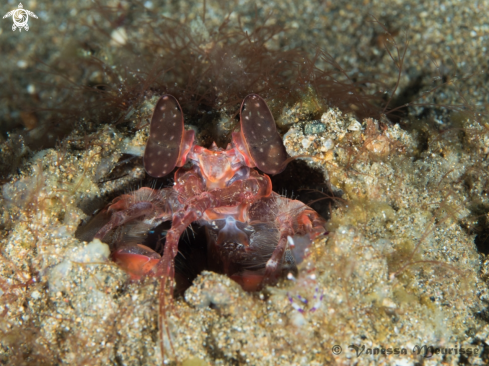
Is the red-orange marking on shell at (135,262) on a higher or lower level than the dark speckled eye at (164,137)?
lower

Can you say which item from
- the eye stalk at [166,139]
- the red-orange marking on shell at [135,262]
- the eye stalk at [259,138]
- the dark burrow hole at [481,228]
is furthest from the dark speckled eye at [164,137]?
the dark burrow hole at [481,228]

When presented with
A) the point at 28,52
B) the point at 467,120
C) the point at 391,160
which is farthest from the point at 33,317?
the point at 28,52

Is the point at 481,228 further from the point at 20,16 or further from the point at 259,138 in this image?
the point at 20,16

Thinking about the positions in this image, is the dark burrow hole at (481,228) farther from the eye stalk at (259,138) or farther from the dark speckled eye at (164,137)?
the dark speckled eye at (164,137)

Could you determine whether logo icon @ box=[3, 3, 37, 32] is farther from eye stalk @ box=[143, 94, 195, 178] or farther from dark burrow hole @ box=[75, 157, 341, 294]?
eye stalk @ box=[143, 94, 195, 178]

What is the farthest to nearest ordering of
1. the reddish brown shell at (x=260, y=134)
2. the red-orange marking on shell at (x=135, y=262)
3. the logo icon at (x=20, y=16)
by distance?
the logo icon at (x=20, y=16)
the reddish brown shell at (x=260, y=134)
the red-orange marking on shell at (x=135, y=262)

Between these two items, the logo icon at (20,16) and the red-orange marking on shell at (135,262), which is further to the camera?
the logo icon at (20,16)

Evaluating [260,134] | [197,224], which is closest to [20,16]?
[197,224]

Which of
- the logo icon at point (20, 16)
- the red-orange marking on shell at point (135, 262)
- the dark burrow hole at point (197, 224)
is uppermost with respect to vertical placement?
the logo icon at point (20, 16)
